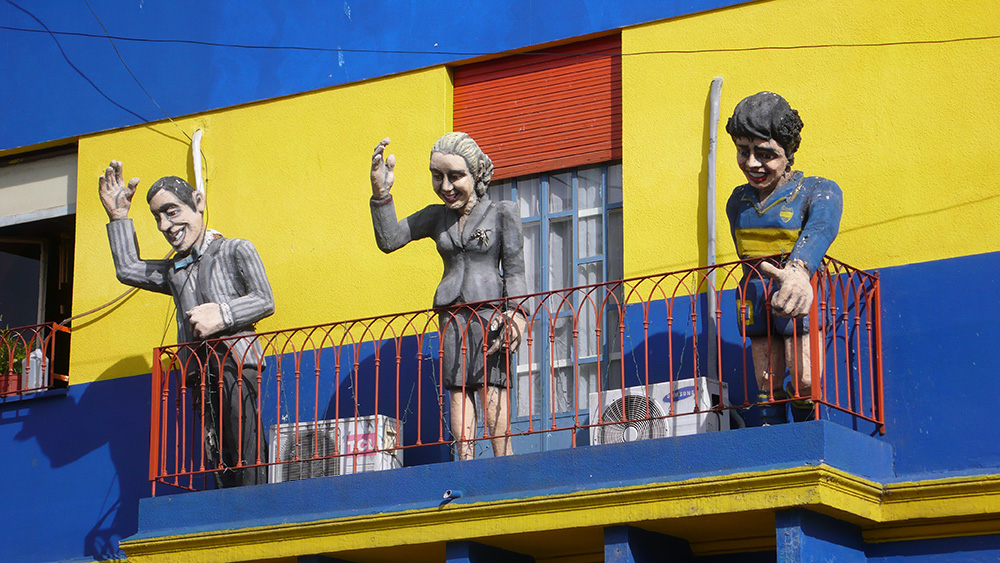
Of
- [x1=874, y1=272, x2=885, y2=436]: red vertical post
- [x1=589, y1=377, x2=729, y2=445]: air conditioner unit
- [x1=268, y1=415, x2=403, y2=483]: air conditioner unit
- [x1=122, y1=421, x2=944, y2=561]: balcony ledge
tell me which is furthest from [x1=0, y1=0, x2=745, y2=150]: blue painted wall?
[x1=122, y1=421, x2=944, y2=561]: balcony ledge

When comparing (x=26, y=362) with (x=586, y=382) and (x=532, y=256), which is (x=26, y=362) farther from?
(x=586, y=382)

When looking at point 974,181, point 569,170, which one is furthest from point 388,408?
point 974,181

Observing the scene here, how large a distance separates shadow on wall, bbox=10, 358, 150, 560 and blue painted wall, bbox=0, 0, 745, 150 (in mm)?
2157

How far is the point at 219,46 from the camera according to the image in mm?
12320

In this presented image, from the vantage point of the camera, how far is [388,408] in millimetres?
10891

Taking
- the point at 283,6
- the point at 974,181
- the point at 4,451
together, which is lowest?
the point at 4,451

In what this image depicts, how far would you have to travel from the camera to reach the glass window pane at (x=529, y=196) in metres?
11.1

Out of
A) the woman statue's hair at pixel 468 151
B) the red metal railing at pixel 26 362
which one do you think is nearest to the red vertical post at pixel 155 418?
the red metal railing at pixel 26 362

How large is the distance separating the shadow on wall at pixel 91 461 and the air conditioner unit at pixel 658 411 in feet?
12.7

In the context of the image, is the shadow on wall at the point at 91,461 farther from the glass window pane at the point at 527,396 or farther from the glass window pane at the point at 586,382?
the glass window pane at the point at 586,382

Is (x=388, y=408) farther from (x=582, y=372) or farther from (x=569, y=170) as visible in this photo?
(x=569, y=170)

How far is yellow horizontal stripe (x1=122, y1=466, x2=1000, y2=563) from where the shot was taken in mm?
8250

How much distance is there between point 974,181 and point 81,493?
671 cm

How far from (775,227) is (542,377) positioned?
233cm
